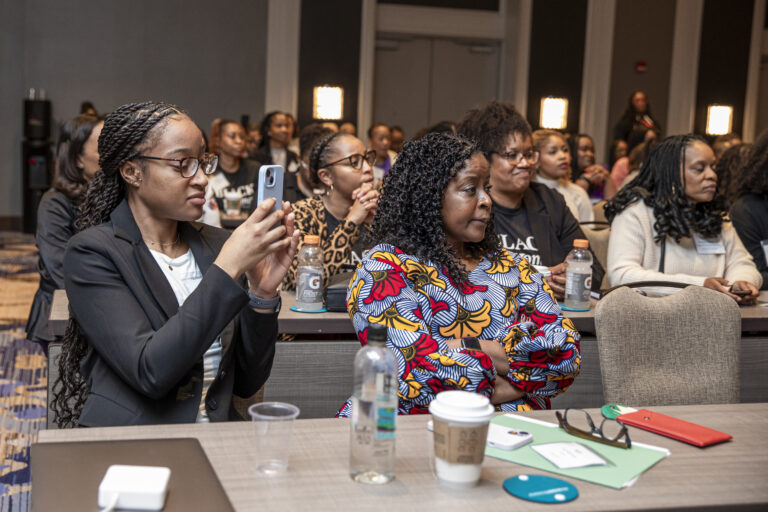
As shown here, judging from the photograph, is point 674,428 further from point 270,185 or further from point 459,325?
point 270,185

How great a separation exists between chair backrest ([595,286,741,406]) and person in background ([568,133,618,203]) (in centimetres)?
544

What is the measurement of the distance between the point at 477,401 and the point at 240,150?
18.4ft

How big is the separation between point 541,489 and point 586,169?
689cm

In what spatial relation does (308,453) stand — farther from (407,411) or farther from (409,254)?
(409,254)

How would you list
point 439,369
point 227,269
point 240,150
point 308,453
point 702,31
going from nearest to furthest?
point 308,453 < point 227,269 < point 439,369 < point 240,150 < point 702,31

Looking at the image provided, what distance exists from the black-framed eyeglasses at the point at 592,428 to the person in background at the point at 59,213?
2.43 metres

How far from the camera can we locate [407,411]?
6.90 ft

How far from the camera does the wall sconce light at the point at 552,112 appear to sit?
1114 cm

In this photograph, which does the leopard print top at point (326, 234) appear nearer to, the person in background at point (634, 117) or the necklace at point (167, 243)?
the necklace at point (167, 243)

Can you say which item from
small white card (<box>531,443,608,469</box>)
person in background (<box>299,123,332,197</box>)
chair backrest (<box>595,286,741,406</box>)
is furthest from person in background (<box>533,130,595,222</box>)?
small white card (<box>531,443,608,469</box>)

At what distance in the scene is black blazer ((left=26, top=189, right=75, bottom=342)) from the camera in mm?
3568

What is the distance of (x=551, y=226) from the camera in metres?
3.76

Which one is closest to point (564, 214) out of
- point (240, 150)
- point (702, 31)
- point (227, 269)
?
point (227, 269)

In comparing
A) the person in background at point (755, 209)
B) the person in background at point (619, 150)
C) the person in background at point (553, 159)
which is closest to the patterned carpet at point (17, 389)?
the person in background at point (553, 159)
